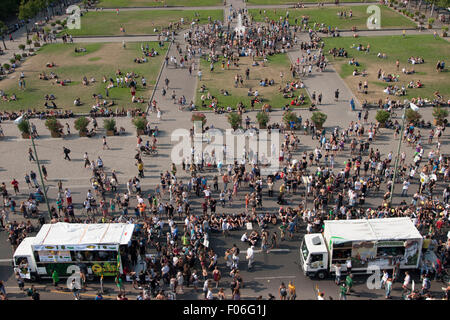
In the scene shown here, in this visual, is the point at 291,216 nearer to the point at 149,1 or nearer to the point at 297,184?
the point at 297,184

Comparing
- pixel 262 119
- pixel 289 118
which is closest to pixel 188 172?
pixel 262 119

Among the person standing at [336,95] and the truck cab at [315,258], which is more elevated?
the person standing at [336,95]

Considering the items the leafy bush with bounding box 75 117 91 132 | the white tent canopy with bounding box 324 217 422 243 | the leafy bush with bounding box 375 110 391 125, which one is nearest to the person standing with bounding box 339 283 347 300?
the white tent canopy with bounding box 324 217 422 243

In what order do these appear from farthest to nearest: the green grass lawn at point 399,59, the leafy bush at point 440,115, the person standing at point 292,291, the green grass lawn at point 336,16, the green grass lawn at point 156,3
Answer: the green grass lawn at point 156,3, the green grass lawn at point 336,16, the green grass lawn at point 399,59, the leafy bush at point 440,115, the person standing at point 292,291

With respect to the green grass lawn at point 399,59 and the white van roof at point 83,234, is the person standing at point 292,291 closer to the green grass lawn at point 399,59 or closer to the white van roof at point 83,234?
the white van roof at point 83,234

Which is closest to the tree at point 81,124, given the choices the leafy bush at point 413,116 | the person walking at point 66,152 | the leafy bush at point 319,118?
the person walking at point 66,152

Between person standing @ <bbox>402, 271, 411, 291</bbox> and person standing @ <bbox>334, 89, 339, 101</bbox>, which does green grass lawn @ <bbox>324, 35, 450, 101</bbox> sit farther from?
person standing @ <bbox>402, 271, 411, 291</bbox>
